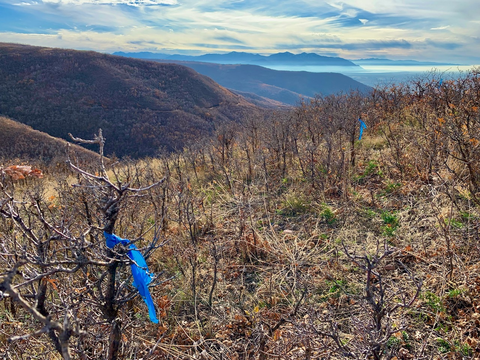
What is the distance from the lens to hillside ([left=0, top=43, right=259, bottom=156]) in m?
41.9

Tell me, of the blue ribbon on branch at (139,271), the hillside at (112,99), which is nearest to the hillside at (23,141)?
the hillside at (112,99)

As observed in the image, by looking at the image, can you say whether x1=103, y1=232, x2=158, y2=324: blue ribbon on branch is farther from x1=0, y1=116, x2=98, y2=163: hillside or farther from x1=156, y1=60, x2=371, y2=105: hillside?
x1=156, y1=60, x2=371, y2=105: hillside

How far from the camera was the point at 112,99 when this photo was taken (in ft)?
163

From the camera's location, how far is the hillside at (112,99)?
4188 cm

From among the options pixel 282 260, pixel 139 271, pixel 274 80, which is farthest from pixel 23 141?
pixel 274 80

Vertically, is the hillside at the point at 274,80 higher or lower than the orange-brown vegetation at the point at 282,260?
higher

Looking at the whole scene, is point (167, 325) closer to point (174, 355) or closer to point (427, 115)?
point (174, 355)

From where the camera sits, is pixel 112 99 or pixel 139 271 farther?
pixel 112 99

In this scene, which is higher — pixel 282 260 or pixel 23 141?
pixel 282 260

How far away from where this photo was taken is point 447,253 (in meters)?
2.92

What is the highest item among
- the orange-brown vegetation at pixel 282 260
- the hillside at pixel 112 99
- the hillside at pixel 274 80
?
the hillside at pixel 274 80

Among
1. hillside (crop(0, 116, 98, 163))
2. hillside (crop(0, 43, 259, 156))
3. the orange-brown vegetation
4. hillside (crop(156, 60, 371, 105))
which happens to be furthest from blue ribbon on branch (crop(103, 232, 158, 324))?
hillside (crop(156, 60, 371, 105))

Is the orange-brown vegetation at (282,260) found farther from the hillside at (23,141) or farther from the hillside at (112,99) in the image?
the hillside at (112,99)

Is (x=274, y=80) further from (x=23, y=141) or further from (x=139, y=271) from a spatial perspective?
(x=139, y=271)
